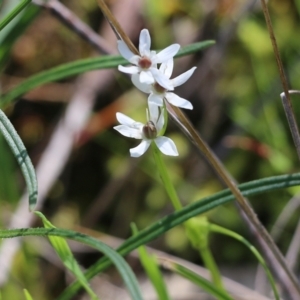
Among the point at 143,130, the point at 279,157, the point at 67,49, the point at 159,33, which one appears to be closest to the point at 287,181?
the point at 143,130

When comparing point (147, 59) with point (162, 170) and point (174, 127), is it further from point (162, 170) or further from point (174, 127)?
point (174, 127)

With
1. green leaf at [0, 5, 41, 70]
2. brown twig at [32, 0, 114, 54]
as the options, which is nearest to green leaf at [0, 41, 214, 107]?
green leaf at [0, 5, 41, 70]

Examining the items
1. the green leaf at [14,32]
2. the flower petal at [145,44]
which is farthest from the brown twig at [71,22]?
the flower petal at [145,44]

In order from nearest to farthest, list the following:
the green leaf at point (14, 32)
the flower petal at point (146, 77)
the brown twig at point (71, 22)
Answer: the flower petal at point (146, 77), the green leaf at point (14, 32), the brown twig at point (71, 22)

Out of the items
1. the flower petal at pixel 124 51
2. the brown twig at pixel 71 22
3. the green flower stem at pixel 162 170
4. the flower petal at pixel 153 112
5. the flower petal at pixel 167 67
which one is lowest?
the green flower stem at pixel 162 170

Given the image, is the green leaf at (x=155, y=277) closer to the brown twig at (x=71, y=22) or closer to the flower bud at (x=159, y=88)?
the flower bud at (x=159, y=88)

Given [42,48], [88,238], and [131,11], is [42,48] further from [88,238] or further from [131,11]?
[88,238]
